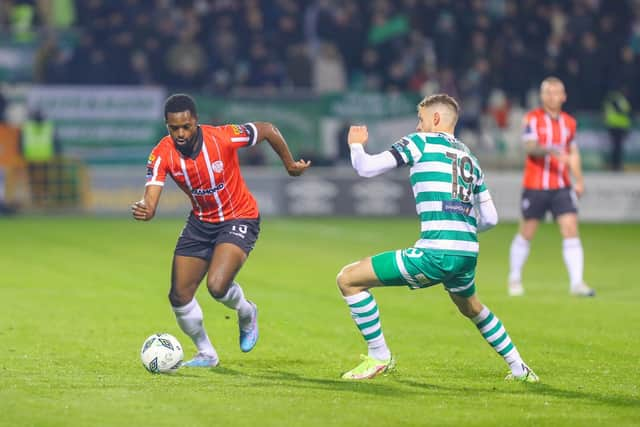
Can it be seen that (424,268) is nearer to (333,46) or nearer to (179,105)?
(179,105)

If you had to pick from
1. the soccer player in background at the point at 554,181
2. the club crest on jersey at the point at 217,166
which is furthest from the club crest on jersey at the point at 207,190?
the soccer player in background at the point at 554,181

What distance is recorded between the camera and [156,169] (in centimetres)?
852

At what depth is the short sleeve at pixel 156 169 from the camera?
8461 millimetres

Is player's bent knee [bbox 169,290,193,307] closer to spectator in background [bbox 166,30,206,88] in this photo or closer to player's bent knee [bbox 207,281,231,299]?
player's bent knee [bbox 207,281,231,299]

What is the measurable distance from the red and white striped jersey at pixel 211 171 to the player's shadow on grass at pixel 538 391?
5.93 feet

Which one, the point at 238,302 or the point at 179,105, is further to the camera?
the point at 238,302

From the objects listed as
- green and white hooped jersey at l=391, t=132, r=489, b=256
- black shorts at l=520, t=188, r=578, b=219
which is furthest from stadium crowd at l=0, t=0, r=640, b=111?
green and white hooped jersey at l=391, t=132, r=489, b=256

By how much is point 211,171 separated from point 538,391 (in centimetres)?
270

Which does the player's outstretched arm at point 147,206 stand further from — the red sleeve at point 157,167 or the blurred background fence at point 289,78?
the blurred background fence at point 289,78

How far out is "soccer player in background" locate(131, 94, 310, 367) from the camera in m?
8.54

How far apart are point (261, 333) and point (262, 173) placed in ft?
44.6

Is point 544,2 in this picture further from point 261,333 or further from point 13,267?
point 261,333

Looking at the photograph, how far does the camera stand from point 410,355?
951 cm

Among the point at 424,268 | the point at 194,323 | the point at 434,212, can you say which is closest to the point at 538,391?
the point at 424,268
